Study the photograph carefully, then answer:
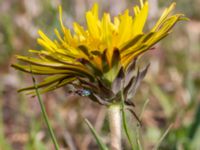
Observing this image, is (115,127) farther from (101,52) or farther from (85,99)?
(85,99)

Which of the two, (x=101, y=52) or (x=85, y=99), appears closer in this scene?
(x=101, y=52)

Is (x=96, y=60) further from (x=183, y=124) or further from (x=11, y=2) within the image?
(x=11, y=2)

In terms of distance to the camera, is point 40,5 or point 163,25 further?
point 40,5

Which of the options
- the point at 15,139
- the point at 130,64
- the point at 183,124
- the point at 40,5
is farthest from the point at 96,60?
the point at 40,5

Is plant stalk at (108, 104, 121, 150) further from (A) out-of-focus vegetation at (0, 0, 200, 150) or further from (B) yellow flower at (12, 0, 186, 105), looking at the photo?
(A) out-of-focus vegetation at (0, 0, 200, 150)

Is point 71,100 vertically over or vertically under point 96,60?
over

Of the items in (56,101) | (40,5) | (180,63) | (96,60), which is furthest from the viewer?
(40,5)

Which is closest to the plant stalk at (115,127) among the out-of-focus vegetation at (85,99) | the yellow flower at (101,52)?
the yellow flower at (101,52)

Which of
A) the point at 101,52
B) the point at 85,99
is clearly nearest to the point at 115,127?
the point at 101,52

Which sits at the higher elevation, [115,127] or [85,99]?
[85,99]
